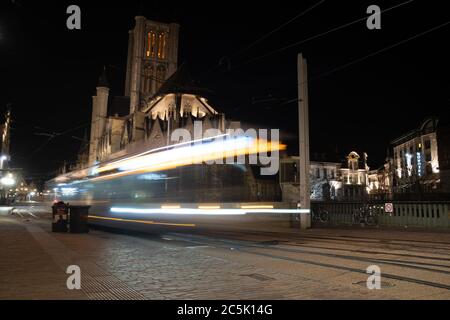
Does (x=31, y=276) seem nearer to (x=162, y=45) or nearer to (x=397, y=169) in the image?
(x=397, y=169)

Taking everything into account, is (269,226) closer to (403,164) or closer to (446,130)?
(446,130)

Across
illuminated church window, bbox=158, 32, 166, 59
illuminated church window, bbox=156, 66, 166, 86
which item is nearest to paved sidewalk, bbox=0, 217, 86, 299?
illuminated church window, bbox=156, 66, 166, 86

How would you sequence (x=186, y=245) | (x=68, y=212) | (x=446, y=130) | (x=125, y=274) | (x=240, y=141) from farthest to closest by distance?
(x=446, y=130) → (x=68, y=212) → (x=240, y=141) → (x=186, y=245) → (x=125, y=274)

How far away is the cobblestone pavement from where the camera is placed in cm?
581

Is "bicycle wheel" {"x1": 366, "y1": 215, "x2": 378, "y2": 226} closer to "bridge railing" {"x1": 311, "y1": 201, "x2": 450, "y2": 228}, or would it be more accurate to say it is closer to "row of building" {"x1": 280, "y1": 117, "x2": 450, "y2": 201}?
"bridge railing" {"x1": 311, "y1": 201, "x2": 450, "y2": 228}

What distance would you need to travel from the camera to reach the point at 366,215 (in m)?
20.5

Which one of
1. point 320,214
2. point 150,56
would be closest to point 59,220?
point 320,214

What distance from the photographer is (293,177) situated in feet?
114

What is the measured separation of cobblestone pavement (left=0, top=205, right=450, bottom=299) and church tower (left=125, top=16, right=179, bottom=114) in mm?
77481

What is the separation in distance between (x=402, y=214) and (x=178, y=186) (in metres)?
10.9
